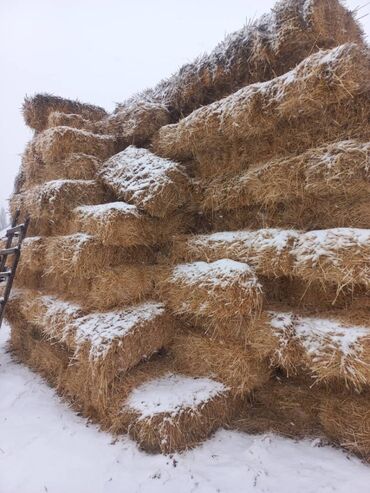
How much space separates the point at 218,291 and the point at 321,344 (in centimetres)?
78

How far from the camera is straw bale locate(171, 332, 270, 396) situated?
2.42 meters

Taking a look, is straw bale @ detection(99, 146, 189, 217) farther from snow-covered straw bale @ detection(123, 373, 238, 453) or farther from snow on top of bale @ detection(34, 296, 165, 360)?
snow-covered straw bale @ detection(123, 373, 238, 453)

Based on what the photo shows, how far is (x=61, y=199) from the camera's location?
313cm

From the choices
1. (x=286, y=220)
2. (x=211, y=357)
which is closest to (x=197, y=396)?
A: (x=211, y=357)

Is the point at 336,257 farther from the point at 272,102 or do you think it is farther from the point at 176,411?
the point at 176,411

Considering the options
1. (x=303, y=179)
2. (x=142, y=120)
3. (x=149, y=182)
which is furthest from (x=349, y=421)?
(x=142, y=120)

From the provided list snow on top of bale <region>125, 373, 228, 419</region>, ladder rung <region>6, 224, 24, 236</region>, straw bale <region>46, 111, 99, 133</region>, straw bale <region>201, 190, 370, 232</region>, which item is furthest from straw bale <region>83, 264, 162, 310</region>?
straw bale <region>46, 111, 99, 133</region>

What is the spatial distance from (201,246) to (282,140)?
1133mm

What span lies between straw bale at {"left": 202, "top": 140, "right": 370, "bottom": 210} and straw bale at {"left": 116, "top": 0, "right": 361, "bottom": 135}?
97cm

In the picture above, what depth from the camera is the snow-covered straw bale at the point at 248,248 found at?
7.47 feet

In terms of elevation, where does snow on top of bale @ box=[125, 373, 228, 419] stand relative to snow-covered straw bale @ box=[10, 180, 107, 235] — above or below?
below

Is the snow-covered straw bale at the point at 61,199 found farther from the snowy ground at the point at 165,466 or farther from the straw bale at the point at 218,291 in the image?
the snowy ground at the point at 165,466

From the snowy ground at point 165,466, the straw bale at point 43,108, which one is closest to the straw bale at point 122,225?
the snowy ground at point 165,466

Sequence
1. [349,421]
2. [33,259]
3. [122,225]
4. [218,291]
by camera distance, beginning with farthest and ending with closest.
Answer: [33,259] < [122,225] < [218,291] < [349,421]
